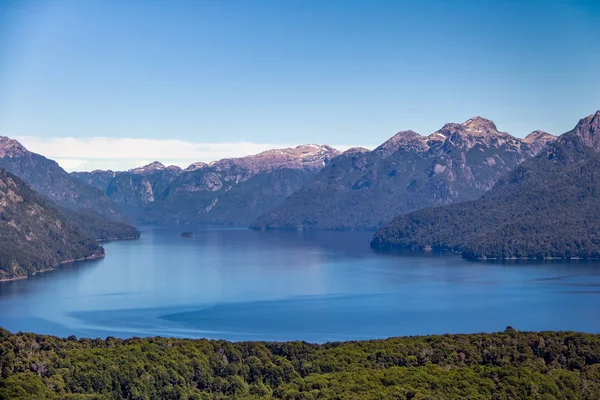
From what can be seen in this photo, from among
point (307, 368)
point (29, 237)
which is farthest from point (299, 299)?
point (29, 237)

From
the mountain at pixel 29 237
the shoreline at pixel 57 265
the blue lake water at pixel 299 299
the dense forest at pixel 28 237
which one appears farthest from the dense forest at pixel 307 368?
the dense forest at pixel 28 237

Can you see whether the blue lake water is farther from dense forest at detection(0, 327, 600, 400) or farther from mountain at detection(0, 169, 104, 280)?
dense forest at detection(0, 327, 600, 400)

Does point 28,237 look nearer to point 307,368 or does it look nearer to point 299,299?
point 299,299

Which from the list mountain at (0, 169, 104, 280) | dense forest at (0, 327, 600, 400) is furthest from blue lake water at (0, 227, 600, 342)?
dense forest at (0, 327, 600, 400)

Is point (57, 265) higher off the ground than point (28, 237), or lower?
lower

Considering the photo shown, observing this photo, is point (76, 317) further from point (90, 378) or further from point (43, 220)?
point (43, 220)

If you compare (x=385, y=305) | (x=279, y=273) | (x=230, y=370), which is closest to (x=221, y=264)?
(x=279, y=273)
